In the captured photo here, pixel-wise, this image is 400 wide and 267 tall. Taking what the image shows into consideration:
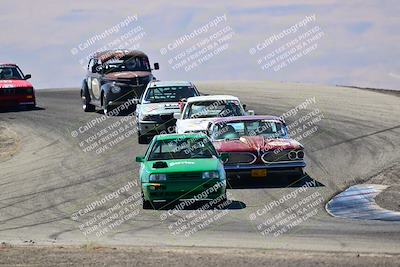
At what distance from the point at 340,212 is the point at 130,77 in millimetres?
14907

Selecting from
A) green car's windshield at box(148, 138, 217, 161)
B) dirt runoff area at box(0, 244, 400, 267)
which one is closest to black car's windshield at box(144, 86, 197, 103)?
green car's windshield at box(148, 138, 217, 161)

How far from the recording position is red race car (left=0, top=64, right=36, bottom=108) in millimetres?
31672

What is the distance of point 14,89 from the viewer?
3175 centimetres

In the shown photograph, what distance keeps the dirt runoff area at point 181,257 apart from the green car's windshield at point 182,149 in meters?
5.12

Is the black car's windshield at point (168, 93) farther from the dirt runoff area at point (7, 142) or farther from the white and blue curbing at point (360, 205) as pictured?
the white and blue curbing at point (360, 205)

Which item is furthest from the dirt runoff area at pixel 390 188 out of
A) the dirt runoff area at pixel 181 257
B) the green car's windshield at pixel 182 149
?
the dirt runoff area at pixel 181 257

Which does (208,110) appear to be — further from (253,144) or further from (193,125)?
(253,144)

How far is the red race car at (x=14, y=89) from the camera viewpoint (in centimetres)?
3167

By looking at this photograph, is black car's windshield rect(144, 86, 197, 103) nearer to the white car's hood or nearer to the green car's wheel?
the white car's hood

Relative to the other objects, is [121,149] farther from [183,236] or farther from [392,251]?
[392,251]

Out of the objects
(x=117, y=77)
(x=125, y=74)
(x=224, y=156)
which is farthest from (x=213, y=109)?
(x=125, y=74)

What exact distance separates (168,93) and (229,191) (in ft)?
26.4

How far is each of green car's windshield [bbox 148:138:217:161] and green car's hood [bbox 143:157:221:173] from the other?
0.26 meters

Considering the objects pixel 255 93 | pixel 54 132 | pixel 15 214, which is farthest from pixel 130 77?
pixel 15 214
